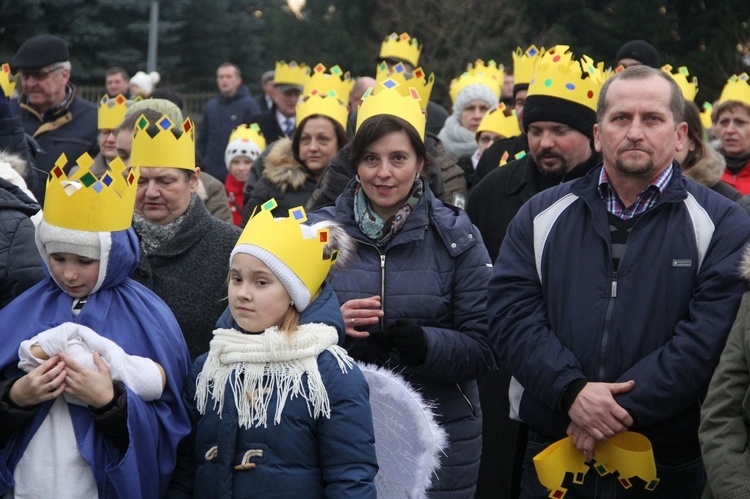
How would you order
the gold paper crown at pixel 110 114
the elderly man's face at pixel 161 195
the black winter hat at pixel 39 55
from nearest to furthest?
the elderly man's face at pixel 161 195 < the gold paper crown at pixel 110 114 < the black winter hat at pixel 39 55

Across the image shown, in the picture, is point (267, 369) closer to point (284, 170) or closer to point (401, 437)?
point (401, 437)

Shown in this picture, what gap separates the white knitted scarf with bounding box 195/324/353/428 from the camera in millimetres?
4188

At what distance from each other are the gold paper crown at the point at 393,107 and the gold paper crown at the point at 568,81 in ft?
2.40

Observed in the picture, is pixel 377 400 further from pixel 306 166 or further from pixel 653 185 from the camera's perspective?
pixel 306 166

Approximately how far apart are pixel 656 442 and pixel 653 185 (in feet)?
3.14

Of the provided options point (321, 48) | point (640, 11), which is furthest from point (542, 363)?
point (321, 48)

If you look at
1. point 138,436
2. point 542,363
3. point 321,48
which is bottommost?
point 138,436

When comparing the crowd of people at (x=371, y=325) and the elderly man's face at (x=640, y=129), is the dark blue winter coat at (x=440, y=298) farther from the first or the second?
the elderly man's face at (x=640, y=129)

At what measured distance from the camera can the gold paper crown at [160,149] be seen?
540 centimetres

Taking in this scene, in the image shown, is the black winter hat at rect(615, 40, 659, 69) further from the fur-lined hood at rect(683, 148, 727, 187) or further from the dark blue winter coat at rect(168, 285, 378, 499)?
the dark blue winter coat at rect(168, 285, 378, 499)

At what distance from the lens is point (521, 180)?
6297 millimetres

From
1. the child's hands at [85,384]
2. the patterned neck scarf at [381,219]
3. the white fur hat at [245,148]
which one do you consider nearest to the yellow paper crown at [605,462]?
the patterned neck scarf at [381,219]

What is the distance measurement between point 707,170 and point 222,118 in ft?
29.6

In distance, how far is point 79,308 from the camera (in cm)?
444
